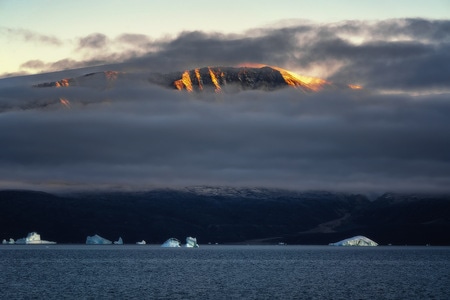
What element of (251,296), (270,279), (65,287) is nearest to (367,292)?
(251,296)

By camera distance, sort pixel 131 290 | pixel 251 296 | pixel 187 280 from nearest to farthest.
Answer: pixel 251 296
pixel 131 290
pixel 187 280

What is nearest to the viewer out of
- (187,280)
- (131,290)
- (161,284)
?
(131,290)

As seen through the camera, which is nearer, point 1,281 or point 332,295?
point 332,295

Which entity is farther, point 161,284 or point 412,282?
point 412,282

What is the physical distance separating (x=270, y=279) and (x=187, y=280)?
19777 millimetres

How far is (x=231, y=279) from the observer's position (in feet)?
626

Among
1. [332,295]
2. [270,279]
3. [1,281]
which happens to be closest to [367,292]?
[332,295]

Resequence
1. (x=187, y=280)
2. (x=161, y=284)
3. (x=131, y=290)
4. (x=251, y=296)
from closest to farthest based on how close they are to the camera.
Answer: (x=251, y=296) → (x=131, y=290) → (x=161, y=284) → (x=187, y=280)

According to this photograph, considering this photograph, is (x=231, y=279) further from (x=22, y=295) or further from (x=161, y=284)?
(x=22, y=295)

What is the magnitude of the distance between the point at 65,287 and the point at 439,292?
73611 mm

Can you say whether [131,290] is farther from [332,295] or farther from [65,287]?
[332,295]

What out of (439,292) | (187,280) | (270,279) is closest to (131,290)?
(187,280)

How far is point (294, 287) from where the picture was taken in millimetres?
167625

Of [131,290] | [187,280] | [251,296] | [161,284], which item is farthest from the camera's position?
[187,280]
